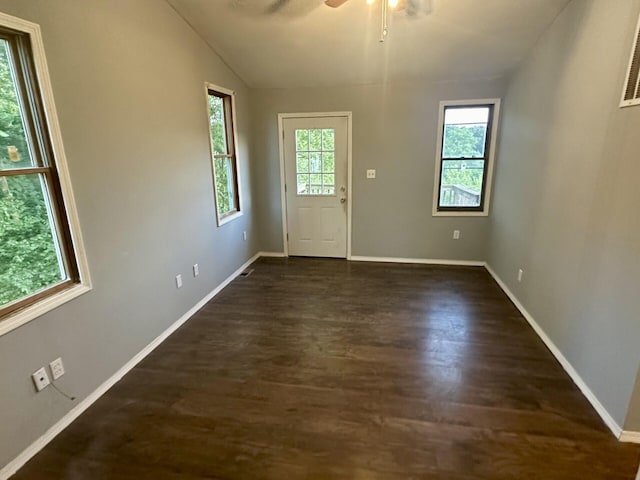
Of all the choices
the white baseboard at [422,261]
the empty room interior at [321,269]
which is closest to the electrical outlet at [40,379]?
the empty room interior at [321,269]

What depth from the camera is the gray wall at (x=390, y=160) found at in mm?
4074

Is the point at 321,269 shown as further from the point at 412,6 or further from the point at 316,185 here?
the point at 412,6

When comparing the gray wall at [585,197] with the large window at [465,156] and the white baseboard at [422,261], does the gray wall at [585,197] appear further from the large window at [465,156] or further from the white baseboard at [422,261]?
the white baseboard at [422,261]

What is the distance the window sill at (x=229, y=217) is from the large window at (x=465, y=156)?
8.35 feet

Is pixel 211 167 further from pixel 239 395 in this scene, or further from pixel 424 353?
pixel 424 353

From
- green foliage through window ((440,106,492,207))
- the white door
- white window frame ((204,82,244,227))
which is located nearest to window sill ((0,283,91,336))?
white window frame ((204,82,244,227))

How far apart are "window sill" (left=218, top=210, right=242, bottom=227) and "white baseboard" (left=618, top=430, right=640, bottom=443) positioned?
11.7ft

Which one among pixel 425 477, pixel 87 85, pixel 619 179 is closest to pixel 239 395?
pixel 425 477

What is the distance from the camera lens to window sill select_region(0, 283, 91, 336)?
162 centimetres

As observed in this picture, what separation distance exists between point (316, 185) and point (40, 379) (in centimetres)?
348

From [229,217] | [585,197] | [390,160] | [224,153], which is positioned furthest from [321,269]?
[585,197]

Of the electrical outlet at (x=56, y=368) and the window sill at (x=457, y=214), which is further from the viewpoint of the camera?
the window sill at (x=457, y=214)

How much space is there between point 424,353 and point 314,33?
301cm

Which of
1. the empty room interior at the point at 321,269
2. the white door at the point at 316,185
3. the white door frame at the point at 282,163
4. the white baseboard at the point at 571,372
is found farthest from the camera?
the white door at the point at 316,185
